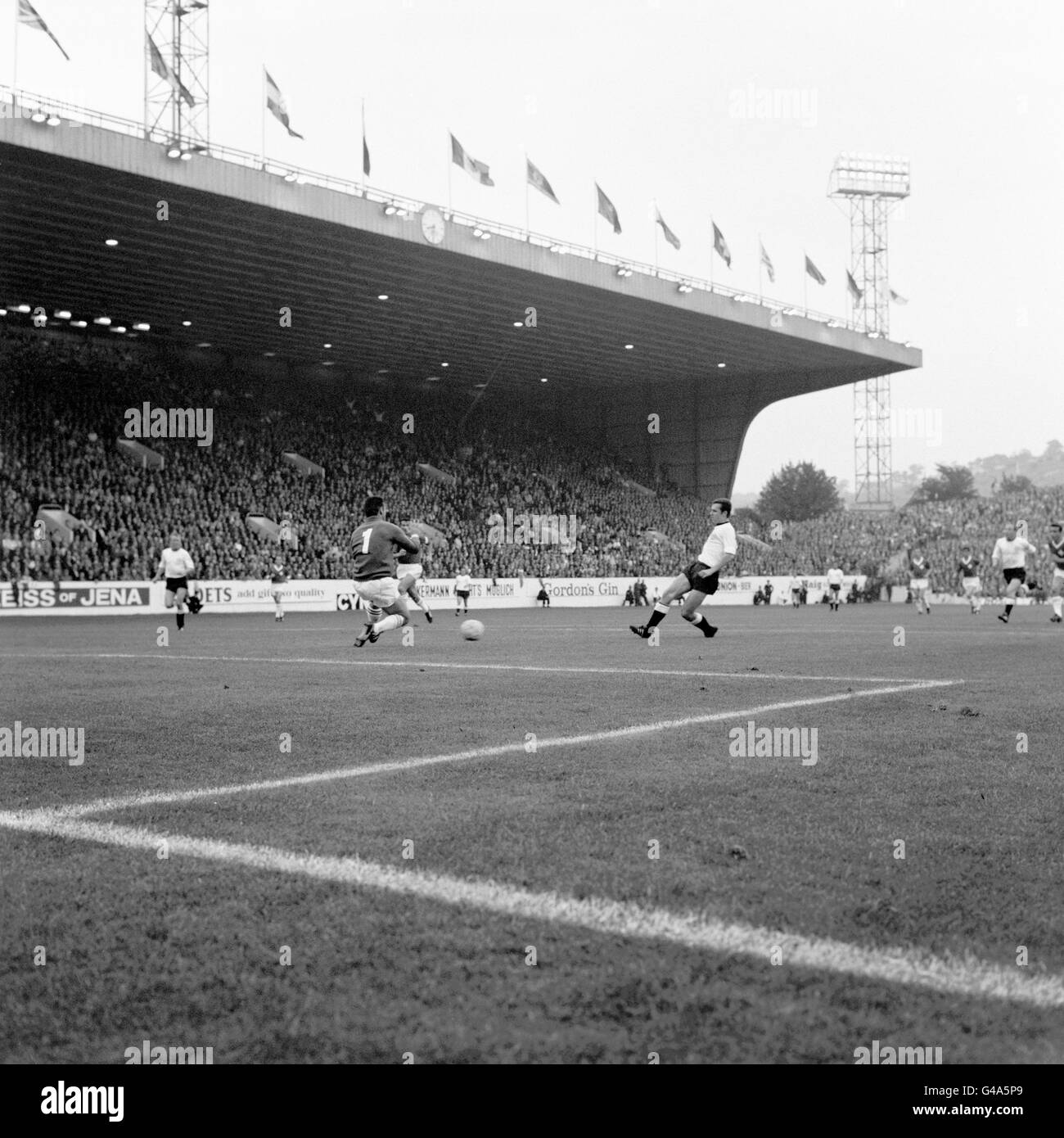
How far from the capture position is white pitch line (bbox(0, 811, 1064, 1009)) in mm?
3133

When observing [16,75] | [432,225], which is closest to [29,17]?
[16,75]

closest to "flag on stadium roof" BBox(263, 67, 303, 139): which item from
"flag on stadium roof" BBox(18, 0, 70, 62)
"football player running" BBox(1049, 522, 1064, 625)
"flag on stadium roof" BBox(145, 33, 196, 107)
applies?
"flag on stadium roof" BBox(145, 33, 196, 107)

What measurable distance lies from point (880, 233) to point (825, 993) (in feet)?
252

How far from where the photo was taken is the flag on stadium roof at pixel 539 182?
40.1 meters

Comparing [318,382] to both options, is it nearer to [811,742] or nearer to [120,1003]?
[811,742]

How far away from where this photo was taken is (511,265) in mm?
41156

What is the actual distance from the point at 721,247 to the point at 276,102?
19.2m

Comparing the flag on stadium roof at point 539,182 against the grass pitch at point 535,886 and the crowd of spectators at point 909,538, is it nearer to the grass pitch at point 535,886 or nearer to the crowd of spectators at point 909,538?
the crowd of spectators at point 909,538

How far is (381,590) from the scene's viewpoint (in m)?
16.9

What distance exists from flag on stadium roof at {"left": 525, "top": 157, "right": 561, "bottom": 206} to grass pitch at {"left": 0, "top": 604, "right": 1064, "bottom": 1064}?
110 ft

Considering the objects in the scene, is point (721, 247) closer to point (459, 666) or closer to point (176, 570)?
point (176, 570)

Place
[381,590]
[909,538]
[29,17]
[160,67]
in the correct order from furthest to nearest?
[909,538]
[160,67]
[29,17]
[381,590]

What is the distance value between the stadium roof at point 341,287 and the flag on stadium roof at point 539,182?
1728 millimetres

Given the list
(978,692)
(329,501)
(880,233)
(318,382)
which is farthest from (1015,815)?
(880,233)
